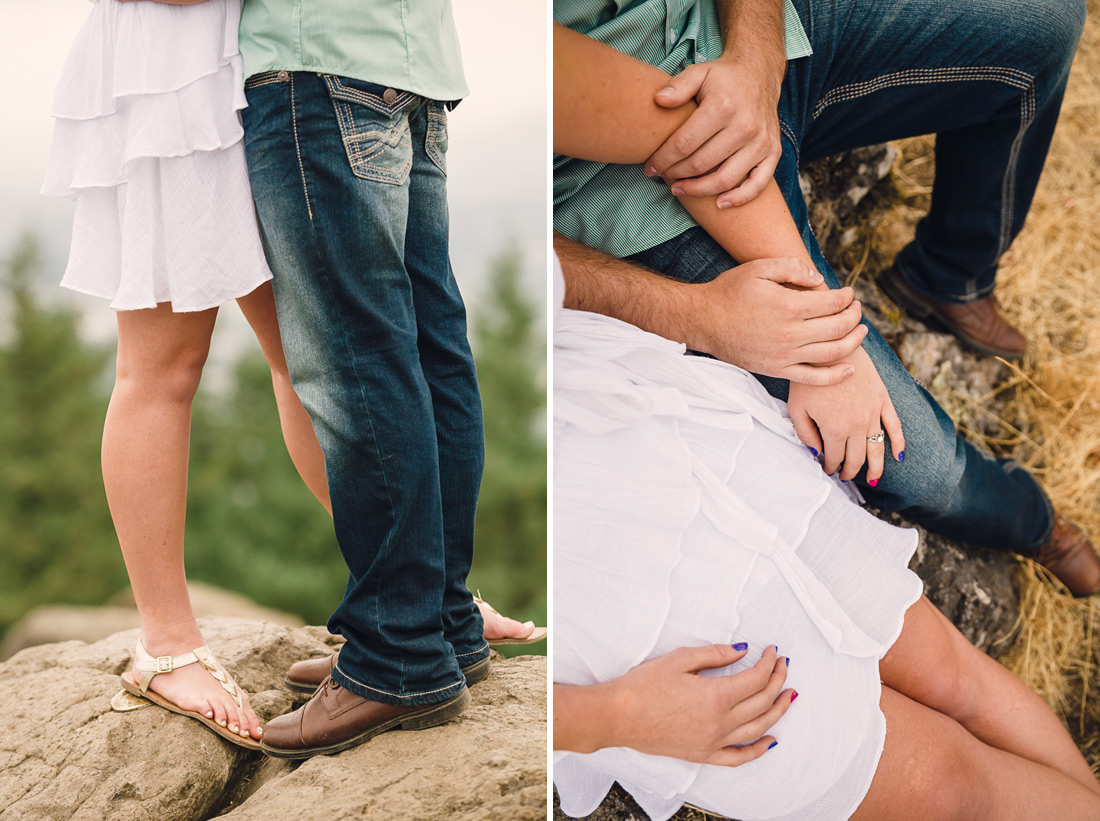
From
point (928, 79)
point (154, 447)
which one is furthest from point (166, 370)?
point (928, 79)

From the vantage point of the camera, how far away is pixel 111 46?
0.66m

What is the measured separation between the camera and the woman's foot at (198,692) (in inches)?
31.5

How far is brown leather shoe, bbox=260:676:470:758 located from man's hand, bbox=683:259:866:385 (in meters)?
0.46

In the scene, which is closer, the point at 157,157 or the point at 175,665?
the point at 157,157

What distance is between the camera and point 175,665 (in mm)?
827

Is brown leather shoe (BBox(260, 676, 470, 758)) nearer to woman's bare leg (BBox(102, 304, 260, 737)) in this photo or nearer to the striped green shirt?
woman's bare leg (BBox(102, 304, 260, 737))

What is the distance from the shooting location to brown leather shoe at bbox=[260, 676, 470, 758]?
2.42 ft

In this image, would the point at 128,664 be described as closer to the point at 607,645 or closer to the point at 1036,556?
the point at 607,645

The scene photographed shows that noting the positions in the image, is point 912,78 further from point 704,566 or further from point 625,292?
point 704,566

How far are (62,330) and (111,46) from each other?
285mm

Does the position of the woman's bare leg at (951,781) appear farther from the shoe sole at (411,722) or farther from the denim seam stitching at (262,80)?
the denim seam stitching at (262,80)

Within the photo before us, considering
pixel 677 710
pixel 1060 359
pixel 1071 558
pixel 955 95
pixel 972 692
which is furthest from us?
pixel 1060 359

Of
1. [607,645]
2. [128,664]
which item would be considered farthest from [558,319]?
[128,664]

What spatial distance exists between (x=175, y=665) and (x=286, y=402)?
35 cm
